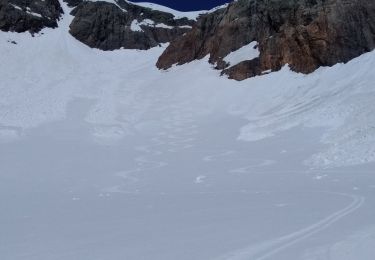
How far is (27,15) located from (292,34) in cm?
3881

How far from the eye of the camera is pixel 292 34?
35.0m

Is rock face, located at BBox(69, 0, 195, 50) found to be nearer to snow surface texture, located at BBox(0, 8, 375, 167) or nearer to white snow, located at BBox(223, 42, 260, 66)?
snow surface texture, located at BBox(0, 8, 375, 167)

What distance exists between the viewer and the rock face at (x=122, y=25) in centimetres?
6206

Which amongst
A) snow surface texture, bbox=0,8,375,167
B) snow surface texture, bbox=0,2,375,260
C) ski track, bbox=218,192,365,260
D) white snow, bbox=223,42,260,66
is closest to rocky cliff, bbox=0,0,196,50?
snow surface texture, bbox=0,8,375,167

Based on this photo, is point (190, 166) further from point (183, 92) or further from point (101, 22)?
point (101, 22)

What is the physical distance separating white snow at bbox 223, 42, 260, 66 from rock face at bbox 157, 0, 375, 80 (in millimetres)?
469

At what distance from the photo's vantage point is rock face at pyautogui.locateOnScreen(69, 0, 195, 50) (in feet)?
204

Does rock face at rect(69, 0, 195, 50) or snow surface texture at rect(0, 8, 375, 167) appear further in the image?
rock face at rect(69, 0, 195, 50)

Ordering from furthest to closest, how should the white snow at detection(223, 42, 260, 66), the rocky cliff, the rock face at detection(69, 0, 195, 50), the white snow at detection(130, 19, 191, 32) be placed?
1. the white snow at detection(130, 19, 191, 32)
2. the rock face at detection(69, 0, 195, 50)
3. the rocky cliff
4. the white snow at detection(223, 42, 260, 66)

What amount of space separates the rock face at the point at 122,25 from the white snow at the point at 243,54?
24.3 metres

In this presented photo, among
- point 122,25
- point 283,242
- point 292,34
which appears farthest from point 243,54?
point 283,242

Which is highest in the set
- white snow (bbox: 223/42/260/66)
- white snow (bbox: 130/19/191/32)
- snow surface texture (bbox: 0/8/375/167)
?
white snow (bbox: 130/19/191/32)

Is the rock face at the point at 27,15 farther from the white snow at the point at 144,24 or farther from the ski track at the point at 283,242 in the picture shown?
the ski track at the point at 283,242

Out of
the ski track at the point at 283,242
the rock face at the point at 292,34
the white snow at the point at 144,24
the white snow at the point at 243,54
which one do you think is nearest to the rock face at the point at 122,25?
the white snow at the point at 144,24
